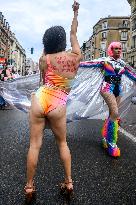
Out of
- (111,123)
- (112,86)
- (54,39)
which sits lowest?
(111,123)

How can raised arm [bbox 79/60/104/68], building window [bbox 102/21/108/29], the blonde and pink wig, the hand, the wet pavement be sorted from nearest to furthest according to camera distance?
the wet pavement
the hand
the blonde and pink wig
raised arm [bbox 79/60/104/68]
building window [bbox 102/21/108/29]

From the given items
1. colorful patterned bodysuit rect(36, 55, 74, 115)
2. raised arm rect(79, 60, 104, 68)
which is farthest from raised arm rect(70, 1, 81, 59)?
raised arm rect(79, 60, 104, 68)

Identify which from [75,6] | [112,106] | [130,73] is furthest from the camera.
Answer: [130,73]

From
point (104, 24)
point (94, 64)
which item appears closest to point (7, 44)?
point (104, 24)

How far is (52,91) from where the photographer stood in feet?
12.3

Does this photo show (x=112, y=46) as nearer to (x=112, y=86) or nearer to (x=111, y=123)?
(x=112, y=86)

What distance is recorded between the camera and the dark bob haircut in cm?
367

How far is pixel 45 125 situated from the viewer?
3.81 meters

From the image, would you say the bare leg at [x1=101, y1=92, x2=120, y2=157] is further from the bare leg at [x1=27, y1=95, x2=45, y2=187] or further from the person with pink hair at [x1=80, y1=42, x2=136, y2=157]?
→ the bare leg at [x1=27, y1=95, x2=45, y2=187]

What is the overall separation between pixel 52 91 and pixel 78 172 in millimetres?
1277

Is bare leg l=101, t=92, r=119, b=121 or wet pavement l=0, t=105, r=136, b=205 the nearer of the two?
wet pavement l=0, t=105, r=136, b=205

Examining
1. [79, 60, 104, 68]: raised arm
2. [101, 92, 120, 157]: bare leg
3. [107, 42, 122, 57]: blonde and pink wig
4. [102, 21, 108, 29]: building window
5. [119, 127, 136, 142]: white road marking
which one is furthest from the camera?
[102, 21, 108, 29]: building window

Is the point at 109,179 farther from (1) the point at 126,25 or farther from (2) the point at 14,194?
(1) the point at 126,25

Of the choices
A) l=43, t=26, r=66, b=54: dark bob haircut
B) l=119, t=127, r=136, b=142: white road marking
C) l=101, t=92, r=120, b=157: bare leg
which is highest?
l=43, t=26, r=66, b=54: dark bob haircut
